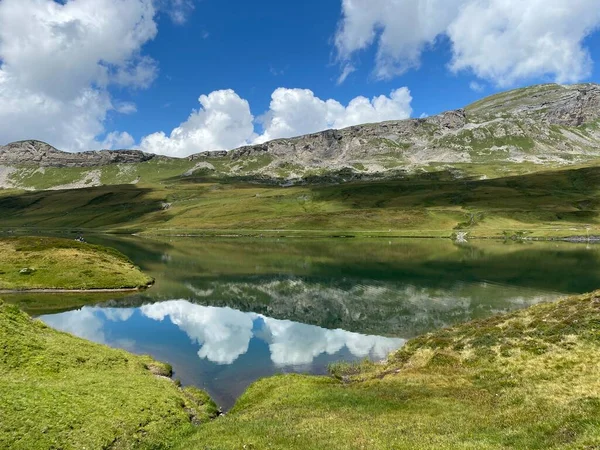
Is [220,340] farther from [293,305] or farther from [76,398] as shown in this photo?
[76,398]

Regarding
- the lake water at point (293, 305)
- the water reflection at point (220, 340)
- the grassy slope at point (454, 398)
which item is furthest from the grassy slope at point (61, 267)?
the grassy slope at point (454, 398)

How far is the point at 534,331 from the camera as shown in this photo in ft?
135

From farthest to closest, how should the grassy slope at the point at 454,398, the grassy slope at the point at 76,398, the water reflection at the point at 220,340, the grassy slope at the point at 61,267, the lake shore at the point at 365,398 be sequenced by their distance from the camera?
the grassy slope at the point at 61,267
the water reflection at the point at 220,340
the grassy slope at the point at 76,398
the lake shore at the point at 365,398
the grassy slope at the point at 454,398

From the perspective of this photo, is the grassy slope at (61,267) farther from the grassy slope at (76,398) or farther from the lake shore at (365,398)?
the grassy slope at (76,398)

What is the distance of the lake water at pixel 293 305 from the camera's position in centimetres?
5206

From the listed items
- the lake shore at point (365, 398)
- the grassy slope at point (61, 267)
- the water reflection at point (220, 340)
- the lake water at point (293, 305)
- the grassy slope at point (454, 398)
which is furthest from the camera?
the grassy slope at point (61, 267)

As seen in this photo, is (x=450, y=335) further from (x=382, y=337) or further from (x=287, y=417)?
(x=287, y=417)

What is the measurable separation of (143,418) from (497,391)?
2344 cm

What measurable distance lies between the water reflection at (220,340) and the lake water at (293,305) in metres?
0.15

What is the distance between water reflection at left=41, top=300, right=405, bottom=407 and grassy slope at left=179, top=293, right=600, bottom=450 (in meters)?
6.85

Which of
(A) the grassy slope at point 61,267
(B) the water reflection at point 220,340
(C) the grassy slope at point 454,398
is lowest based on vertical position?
(B) the water reflection at point 220,340

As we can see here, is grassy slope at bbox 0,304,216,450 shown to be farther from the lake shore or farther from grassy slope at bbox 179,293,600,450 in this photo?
grassy slope at bbox 179,293,600,450

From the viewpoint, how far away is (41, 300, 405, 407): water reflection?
4722 centimetres

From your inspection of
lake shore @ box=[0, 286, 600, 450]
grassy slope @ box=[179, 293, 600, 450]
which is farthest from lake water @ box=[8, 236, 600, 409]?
grassy slope @ box=[179, 293, 600, 450]
